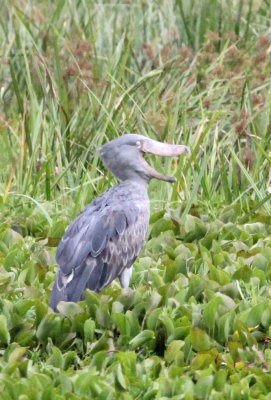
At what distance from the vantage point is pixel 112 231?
5.12m

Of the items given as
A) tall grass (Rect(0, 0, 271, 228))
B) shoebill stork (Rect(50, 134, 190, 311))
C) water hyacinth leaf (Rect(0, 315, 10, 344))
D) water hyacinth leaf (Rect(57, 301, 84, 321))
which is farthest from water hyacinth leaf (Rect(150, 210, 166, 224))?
water hyacinth leaf (Rect(0, 315, 10, 344))

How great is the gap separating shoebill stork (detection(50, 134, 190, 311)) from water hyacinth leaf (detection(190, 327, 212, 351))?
707mm

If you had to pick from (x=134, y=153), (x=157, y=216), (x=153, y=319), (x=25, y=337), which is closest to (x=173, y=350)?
(x=153, y=319)

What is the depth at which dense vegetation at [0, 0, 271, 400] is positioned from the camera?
14.0 ft

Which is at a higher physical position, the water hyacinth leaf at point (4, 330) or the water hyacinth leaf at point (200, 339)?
the water hyacinth leaf at point (4, 330)

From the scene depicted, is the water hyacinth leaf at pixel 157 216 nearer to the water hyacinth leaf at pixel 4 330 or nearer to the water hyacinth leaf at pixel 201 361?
the water hyacinth leaf at pixel 4 330

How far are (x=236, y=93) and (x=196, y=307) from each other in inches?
133

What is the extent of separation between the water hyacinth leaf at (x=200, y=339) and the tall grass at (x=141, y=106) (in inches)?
66.2

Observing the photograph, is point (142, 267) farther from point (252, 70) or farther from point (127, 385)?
point (252, 70)

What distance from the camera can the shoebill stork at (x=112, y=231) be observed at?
16.1 ft

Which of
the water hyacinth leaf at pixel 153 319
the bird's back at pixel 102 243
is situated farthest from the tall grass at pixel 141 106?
the water hyacinth leaf at pixel 153 319

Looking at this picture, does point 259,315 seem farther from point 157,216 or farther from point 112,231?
point 157,216

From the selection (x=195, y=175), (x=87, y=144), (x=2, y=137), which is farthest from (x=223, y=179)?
(x=2, y=137)

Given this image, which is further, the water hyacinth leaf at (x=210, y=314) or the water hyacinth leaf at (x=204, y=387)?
the water hyacinth leaf at (x=210, y=314)
